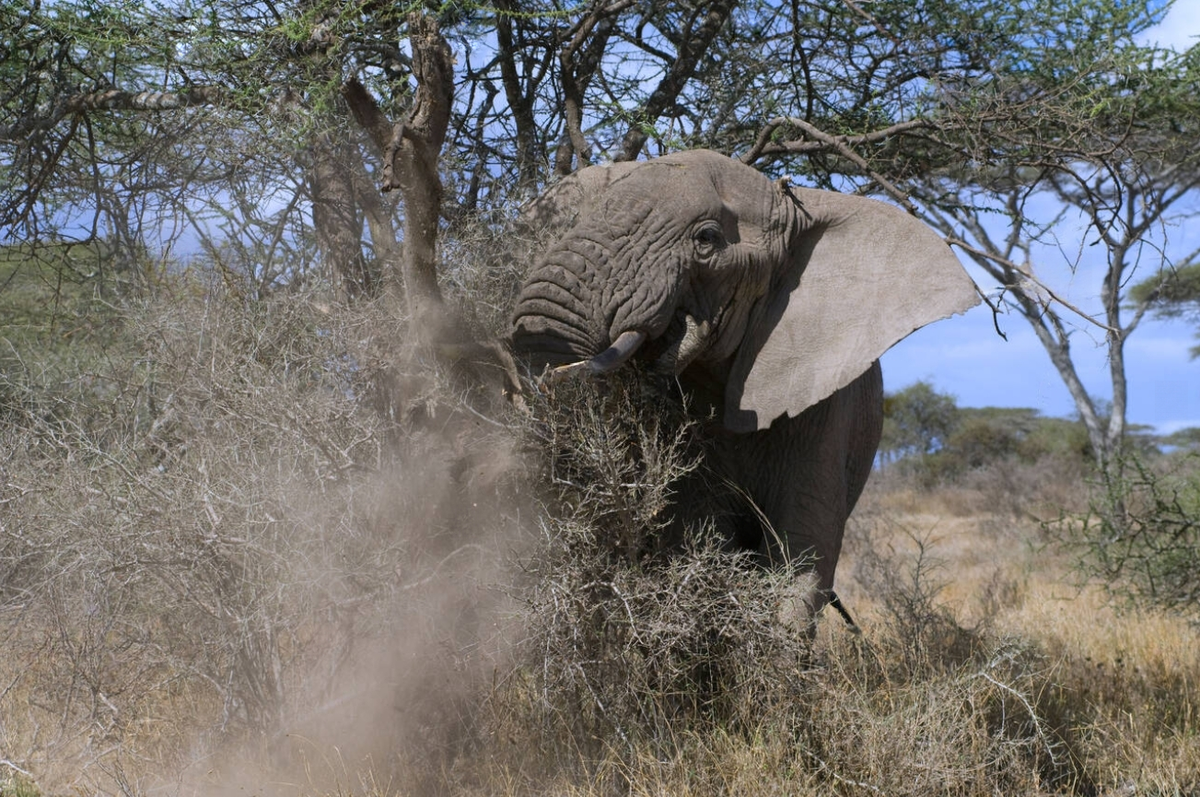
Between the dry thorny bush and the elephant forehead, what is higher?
the elephant forehead

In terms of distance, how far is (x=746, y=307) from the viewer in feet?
15.2

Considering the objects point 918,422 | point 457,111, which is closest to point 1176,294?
point 918,422

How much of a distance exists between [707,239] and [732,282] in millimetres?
223

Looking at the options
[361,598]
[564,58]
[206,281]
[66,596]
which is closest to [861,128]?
[564,58]

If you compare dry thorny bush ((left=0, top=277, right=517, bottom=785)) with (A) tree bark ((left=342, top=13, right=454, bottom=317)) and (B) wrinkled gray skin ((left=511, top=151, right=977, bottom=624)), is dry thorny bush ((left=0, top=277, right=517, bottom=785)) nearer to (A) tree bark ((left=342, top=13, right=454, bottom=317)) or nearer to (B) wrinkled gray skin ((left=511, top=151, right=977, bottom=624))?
(A) tree bark ((left=342, top=13, right=454, bottom=317))

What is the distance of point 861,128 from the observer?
23.3 ft

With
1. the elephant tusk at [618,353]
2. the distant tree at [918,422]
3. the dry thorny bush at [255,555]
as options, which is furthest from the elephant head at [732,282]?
the distant tree at [918,422]

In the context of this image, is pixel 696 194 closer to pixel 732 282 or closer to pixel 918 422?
pixel 732 282

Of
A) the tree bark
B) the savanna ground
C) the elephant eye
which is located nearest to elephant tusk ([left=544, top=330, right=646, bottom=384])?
the savanna ground

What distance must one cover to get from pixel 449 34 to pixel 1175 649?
5.49m

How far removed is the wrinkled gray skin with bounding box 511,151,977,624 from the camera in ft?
13.5

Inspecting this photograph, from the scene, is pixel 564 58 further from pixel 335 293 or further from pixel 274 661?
pixel 274 661

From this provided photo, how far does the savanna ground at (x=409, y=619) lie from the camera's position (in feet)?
13.5

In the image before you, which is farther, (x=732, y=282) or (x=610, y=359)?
(x=732, y=282)
